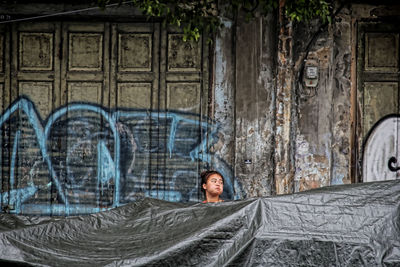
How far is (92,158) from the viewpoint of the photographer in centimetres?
632

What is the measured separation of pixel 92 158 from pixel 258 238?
3.76 metres

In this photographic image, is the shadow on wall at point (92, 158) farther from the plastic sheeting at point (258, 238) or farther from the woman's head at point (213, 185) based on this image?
the plastic sheeting at point (258, 238)

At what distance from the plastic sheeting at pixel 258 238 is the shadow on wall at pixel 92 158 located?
2.93 metres

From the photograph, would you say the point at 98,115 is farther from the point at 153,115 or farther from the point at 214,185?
the point at 214,185

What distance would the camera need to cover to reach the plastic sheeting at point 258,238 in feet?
9.80

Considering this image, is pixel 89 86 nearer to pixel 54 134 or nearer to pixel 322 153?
pixel 54 134

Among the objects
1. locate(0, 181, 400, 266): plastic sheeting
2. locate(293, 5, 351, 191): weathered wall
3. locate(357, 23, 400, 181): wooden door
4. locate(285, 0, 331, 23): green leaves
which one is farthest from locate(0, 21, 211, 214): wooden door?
locate(0, 181, 400, 266): plastic sheeting

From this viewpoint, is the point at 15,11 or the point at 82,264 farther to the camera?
the point at 15,11

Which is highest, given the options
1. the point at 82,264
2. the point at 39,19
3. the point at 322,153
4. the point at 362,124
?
the point at 39,19

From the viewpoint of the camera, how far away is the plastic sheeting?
2.99m

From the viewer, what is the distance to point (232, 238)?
121 inches

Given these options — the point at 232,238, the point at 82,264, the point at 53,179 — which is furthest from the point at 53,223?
the point at 53,179

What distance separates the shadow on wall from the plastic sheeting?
293 centimetres

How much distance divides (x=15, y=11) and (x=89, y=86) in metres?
1.38
